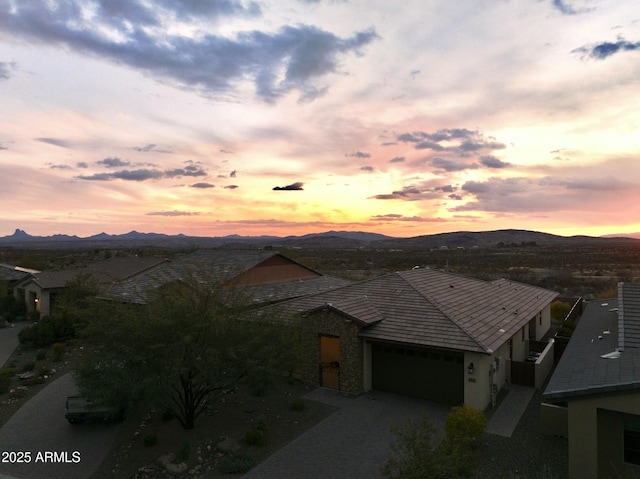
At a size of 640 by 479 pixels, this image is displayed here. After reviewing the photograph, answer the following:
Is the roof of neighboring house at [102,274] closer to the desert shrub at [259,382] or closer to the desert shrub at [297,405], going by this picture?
the desert shrub at [297,405]

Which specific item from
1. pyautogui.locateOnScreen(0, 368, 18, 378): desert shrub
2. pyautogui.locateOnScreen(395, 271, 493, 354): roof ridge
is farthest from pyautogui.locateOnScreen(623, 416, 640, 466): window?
pyautogui.locateOnScreen(0, 368, 18, 378): desert shrub

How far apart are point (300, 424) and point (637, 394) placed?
10.3 metres

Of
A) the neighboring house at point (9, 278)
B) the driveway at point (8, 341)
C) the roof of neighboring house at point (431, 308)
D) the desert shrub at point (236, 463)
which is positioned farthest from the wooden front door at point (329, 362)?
the neighboring house at point (9, 278)

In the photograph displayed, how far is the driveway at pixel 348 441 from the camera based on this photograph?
12077 millimetres

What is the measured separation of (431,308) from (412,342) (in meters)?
2.92

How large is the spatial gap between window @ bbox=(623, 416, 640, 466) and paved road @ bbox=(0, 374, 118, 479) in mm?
15163

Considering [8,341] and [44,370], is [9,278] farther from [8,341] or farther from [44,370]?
[44,370]

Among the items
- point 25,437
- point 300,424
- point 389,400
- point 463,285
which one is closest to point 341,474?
point 300,424

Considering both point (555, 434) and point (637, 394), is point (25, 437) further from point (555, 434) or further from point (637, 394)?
point (637, 394)

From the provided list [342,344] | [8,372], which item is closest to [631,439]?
[342,344]

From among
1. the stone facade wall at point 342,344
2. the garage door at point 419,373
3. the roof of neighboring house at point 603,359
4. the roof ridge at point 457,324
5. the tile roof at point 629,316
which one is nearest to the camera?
Result: the roof of neighboring house at point 603,359

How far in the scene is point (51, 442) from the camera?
14.7 metres

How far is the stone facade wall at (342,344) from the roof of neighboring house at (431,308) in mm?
423

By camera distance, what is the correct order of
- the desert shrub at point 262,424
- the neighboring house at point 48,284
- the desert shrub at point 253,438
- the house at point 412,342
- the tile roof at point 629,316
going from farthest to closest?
the neighboring house at point 48,284
the house at point 412,342
the desert shrub at point 262,424
the tile roof at point 629,316
the desert shrub at point 253,438
